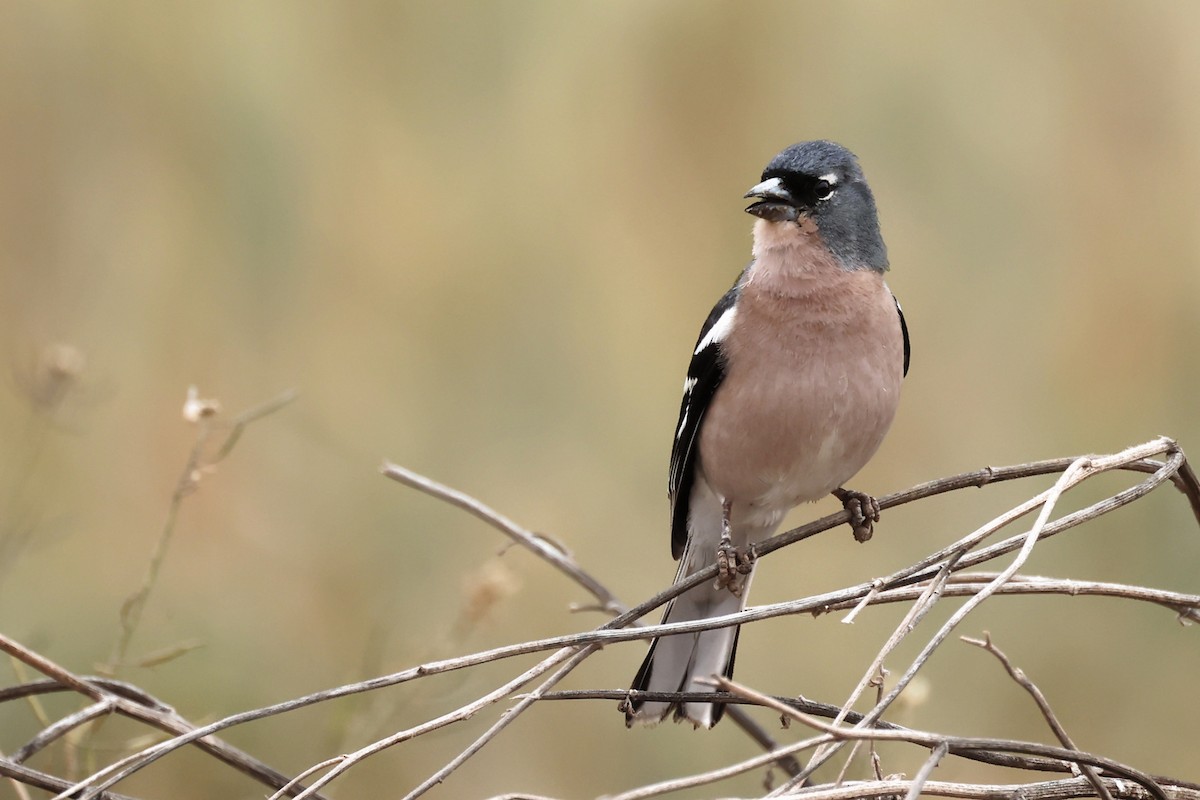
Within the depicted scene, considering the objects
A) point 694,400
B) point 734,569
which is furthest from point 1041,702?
point 694,400

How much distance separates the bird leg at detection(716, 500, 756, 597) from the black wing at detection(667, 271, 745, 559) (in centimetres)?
17

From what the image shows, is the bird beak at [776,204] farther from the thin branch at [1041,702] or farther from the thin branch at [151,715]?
the thin branch at [151,715]

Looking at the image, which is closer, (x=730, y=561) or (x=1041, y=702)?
(x=1041, y=702)

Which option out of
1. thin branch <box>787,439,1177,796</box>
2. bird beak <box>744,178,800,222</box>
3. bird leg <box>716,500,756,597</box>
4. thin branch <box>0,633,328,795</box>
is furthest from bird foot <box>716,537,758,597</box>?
thin branch <box>0,633,328,795</box>

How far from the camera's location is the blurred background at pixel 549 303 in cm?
491

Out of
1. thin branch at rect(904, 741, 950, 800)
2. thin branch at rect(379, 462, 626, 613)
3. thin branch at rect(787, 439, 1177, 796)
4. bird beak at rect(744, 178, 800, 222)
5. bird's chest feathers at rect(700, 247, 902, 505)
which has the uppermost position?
bird beak at rect(744, 178, 800, 222)

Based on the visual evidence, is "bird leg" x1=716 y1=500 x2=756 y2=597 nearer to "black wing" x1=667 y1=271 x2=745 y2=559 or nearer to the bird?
the bird

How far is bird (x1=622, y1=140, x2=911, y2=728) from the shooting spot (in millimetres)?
3449

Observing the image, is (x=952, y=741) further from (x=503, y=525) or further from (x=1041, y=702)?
(x=503, y=525)

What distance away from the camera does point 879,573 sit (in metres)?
5.04

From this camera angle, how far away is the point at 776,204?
3727 millimetres

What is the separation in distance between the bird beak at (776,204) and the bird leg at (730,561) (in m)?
0.89

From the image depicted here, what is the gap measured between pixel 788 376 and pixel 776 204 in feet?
1.91

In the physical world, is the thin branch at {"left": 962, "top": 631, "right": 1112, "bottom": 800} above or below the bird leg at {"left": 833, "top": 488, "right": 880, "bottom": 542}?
below
